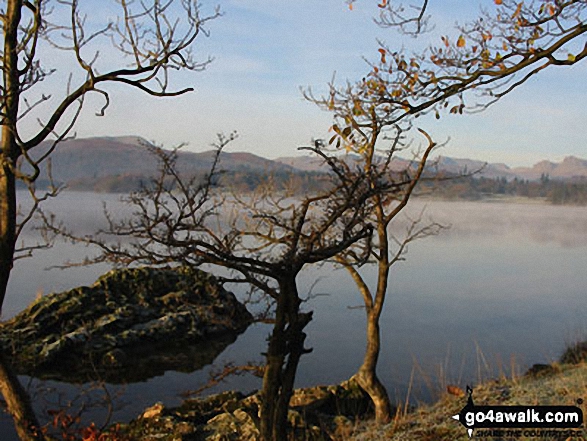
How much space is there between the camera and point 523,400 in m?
6.38

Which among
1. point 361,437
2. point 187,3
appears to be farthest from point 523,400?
point 187,3

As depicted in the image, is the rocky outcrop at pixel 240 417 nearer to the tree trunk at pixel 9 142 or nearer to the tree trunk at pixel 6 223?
the tree trunk at pixel 6 223

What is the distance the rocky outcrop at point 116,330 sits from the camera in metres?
13.5

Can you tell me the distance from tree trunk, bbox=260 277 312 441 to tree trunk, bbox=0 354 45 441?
10.5 feet

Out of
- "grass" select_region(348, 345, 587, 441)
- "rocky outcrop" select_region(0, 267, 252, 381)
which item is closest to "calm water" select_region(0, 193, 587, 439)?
"rocky outcrop" select_region(0, 267, 252, 381)

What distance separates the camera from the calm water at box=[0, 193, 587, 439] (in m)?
12.6

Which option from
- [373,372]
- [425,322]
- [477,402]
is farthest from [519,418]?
[425,322]

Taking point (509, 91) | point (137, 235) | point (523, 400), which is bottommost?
point (523, 400)

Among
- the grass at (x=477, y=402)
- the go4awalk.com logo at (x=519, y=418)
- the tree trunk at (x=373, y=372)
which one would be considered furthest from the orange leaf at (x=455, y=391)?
the go4awalk.com logo at (x=519, y=418)

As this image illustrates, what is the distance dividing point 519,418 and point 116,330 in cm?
1211

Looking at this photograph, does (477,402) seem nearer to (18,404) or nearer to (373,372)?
(373,372)

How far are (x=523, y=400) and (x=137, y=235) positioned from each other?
463 centimetres

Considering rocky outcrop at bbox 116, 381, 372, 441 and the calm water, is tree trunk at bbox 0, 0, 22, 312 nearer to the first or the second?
the calm water

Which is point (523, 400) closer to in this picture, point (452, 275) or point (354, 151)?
point (354, 151)
